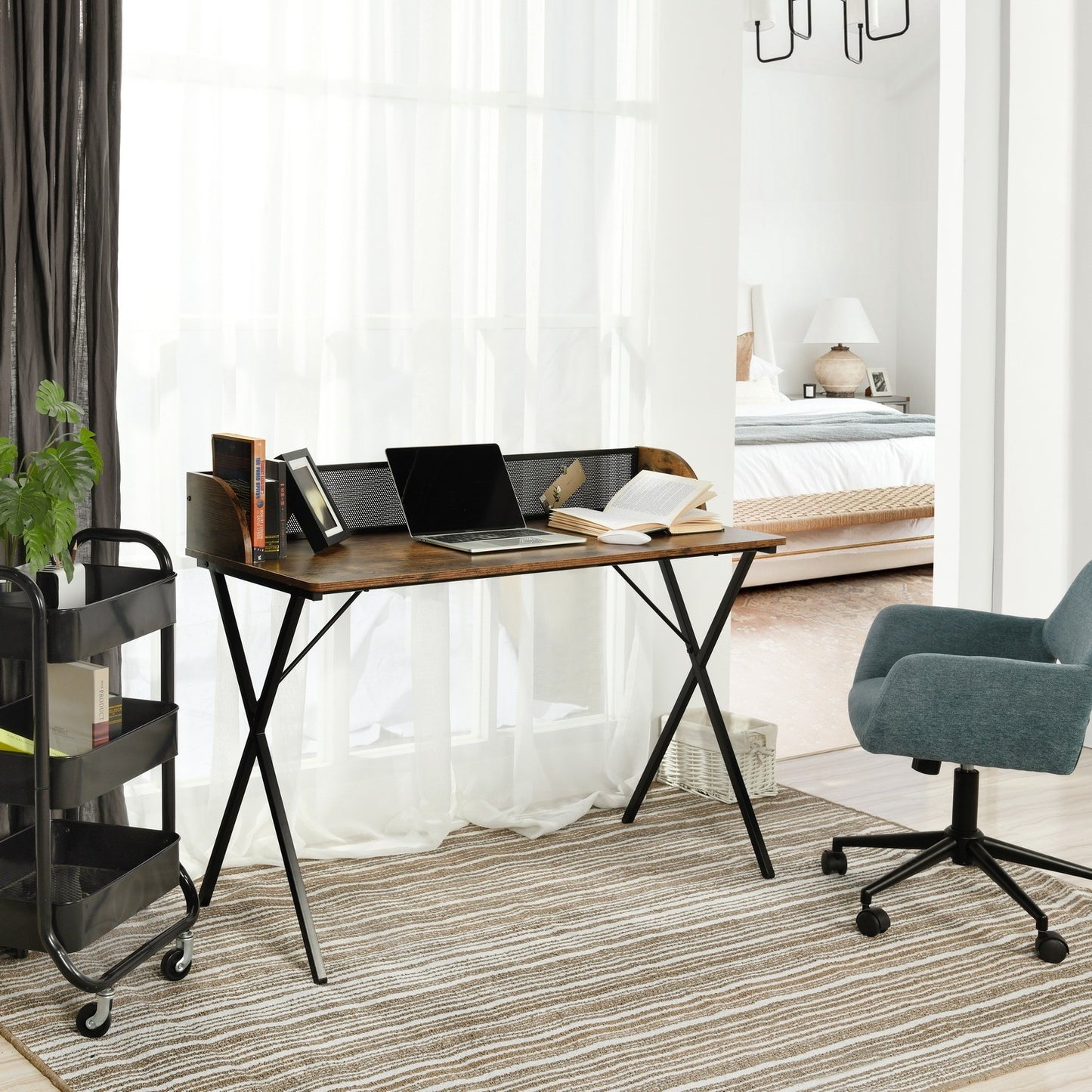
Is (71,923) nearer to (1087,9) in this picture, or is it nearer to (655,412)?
(655,412)

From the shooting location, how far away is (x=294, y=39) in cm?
292

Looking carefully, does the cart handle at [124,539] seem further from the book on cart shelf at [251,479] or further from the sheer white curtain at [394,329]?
the sheer white curtain at [394,329]

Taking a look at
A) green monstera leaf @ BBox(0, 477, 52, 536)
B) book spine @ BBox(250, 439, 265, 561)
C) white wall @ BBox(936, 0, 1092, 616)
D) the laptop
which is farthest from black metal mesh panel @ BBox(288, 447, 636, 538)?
white wall @ BBox(936, 0, 1092, 616)

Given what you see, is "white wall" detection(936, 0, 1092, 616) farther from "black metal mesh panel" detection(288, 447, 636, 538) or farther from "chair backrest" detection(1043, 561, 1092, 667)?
"black metal mesh panel" detection(288, 447, 636, 538)

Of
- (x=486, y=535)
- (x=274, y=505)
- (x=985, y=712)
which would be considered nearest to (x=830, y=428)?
(x=486, y=535)

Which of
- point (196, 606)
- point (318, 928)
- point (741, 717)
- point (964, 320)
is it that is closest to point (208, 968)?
point (318, 928)

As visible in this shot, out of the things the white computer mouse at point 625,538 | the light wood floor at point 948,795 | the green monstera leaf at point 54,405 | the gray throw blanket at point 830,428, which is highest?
the gray throw blanket at point 830,428

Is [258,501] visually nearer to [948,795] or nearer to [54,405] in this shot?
[54,405]

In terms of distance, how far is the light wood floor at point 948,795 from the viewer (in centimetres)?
326

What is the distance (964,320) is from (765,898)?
6.73 ft

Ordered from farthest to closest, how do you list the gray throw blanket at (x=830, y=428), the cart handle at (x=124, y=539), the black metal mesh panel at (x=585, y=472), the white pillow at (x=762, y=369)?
1. the white pillow at (x=762, y=369)
2. the gray throw blanket at (x=830, y=428)
3. the black metal mesh panel at (x=585, y=472)
4. the cart handle at (x=124, y=539)

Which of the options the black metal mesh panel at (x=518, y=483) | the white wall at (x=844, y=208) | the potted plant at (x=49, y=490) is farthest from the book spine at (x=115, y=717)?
the white wall at (x=844, y=208)

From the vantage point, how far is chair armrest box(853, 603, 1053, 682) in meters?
2.92

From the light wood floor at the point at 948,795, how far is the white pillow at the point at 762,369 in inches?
172
